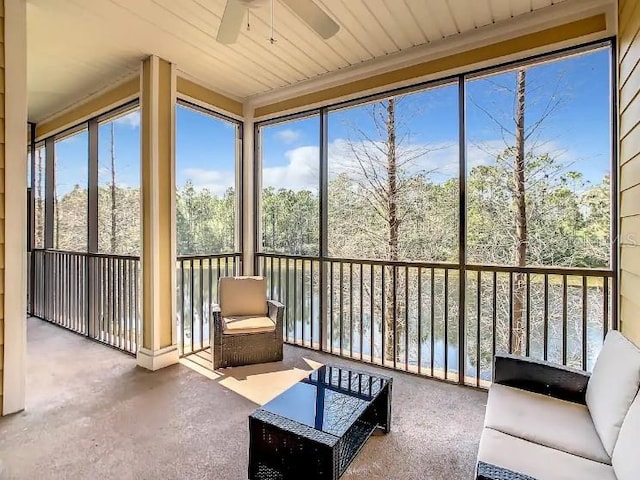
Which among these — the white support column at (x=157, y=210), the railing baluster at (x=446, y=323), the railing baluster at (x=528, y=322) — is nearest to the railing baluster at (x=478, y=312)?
the railing baluster at (x=446, y=323)

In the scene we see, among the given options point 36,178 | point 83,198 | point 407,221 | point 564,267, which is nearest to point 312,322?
point 407,221

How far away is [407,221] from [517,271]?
123 centimetres

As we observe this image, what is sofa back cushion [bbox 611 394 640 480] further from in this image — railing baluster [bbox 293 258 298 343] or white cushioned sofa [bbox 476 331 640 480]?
railing baluster [bbox 293 258 298 343]

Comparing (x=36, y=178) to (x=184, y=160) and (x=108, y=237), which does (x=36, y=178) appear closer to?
(x=108, y=237)

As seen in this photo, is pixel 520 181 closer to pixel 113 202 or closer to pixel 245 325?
pixel 245 325

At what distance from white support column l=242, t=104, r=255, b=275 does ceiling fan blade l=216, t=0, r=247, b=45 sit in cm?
228

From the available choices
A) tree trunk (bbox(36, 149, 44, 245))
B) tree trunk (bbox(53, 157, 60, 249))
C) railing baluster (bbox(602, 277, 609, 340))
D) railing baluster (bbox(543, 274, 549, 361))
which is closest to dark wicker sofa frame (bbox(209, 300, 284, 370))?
railing baluster (bbox(543, 274, 549, 361))

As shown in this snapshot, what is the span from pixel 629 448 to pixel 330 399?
1266 millimetres

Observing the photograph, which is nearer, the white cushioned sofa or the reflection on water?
the white cushioned sofa

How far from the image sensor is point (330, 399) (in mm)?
1949

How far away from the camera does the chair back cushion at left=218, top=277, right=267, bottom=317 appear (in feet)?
11.8

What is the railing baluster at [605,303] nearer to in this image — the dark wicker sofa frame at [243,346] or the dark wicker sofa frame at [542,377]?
the dark wicker sofa frame at [542,377]

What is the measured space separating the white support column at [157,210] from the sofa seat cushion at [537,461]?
2.93 meters

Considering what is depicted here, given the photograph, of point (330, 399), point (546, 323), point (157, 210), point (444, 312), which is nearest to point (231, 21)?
point (157, 210)
